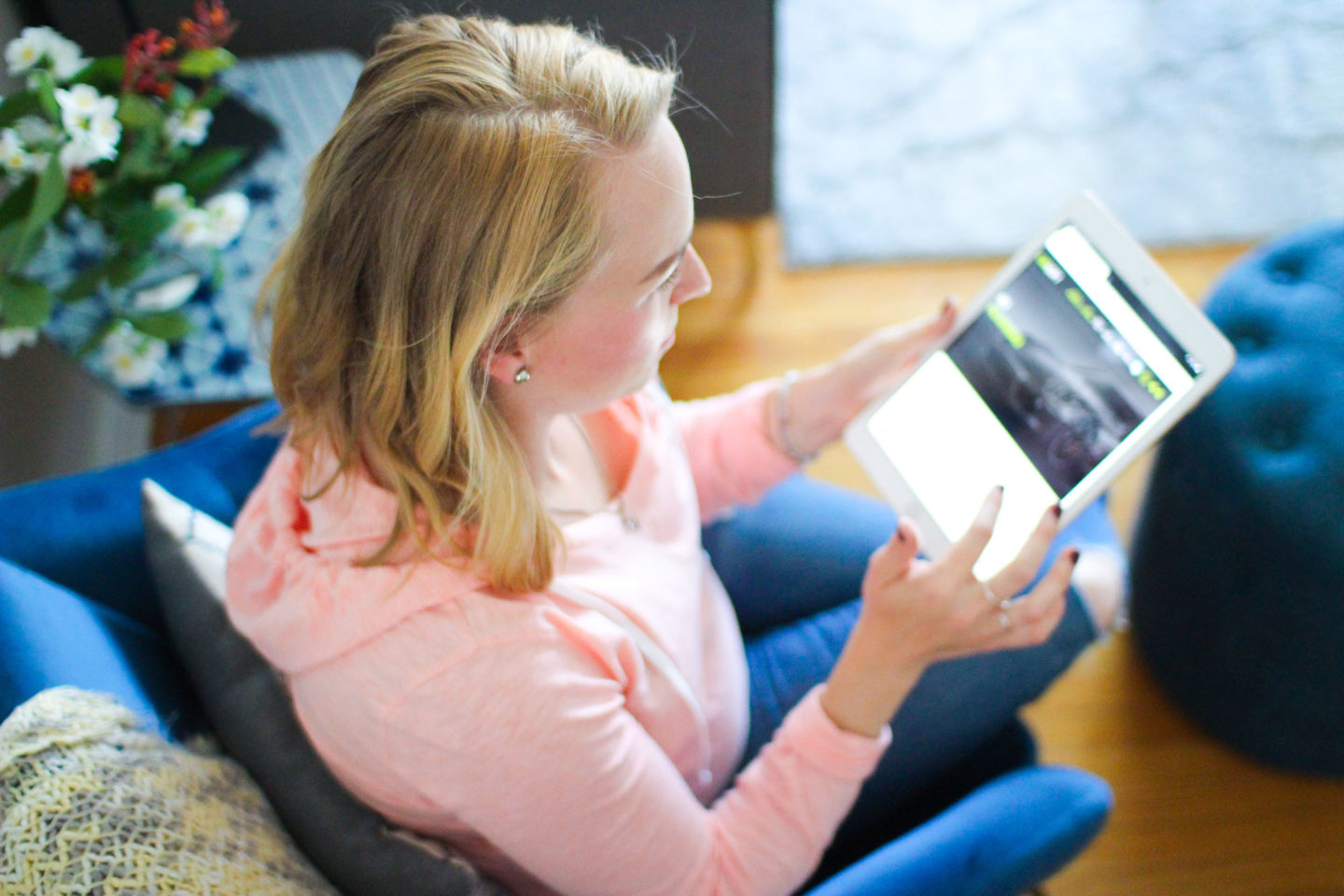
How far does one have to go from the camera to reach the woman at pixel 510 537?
630 mm

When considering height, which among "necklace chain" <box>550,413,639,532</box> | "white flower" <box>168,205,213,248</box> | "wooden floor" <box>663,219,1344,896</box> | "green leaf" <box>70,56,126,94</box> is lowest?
"wooden floor" <box>663,219,1344,896</box>

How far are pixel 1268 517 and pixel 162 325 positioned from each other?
125cm

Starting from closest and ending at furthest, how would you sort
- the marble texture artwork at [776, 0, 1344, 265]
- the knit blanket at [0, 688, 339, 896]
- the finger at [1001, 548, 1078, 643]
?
the knit blanket at [0, 688, 339, 896] < the finger at [1001, 548, 1078, 643] < the marble texture artwork at [776, 0, 1344, 265]

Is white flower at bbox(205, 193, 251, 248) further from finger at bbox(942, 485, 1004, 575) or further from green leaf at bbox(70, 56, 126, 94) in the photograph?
finger at bbox(942, 485, 1004, 575)

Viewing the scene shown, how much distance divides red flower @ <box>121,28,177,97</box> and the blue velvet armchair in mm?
383

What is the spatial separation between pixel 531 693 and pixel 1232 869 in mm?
1047

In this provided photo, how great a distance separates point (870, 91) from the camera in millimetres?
2006

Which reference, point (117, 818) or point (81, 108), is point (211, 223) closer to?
→ point (81, 108)

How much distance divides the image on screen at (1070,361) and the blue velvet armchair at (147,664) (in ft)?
0.94

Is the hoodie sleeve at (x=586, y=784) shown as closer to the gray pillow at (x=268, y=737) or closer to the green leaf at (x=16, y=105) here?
the gray pillow at (x=268, y=737)

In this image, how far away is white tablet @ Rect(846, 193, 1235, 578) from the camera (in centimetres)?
83

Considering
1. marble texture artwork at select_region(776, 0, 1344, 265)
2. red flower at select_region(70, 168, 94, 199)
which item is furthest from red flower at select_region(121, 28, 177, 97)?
marble texture artwork at select_region(776, 0, 1344, 265)

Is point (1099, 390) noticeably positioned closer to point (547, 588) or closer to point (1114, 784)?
point (547, 588)

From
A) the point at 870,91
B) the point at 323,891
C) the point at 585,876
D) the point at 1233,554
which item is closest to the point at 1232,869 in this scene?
the point at 1233,554
